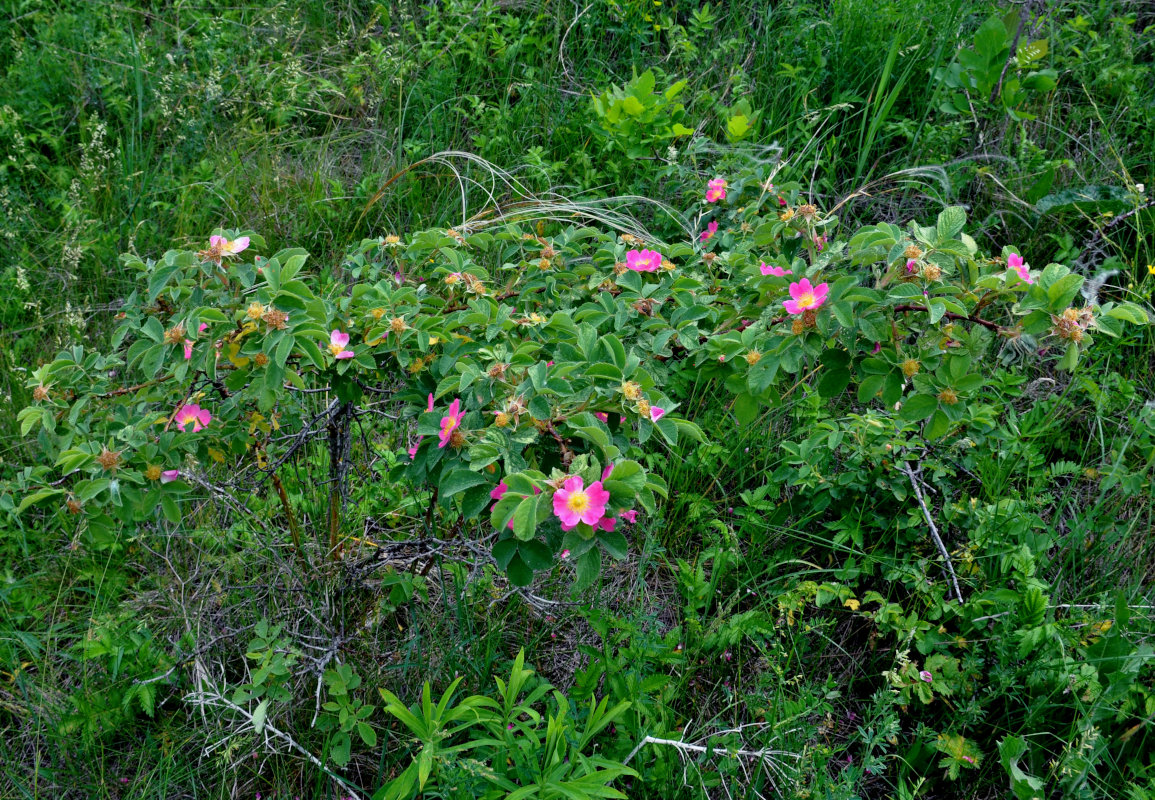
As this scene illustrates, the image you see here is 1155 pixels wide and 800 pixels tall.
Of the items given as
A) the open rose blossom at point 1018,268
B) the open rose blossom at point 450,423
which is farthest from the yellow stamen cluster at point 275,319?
the open rose blossom at point 1018,268

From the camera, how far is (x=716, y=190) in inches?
95.0

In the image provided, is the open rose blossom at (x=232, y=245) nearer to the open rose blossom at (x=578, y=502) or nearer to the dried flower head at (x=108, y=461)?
the dried flower head at (x=108, y=461)

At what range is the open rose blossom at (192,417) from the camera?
66.6 inches

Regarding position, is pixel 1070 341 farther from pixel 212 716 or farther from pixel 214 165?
pixel 214 165

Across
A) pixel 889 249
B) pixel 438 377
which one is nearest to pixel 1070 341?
pixel 889 249

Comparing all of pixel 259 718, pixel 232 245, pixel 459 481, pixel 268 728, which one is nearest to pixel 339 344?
pixel 232 245

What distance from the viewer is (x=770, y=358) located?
57.6 inches

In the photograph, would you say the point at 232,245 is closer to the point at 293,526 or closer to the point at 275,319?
the point at 275,319

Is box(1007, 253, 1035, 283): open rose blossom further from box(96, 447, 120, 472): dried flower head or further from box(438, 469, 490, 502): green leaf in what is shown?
box(96, 447, 120, 472): dried flower head

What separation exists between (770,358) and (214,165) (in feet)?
8.15

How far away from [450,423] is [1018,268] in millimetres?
1017

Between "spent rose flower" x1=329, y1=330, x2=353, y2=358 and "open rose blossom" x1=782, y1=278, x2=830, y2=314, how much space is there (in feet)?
2.62

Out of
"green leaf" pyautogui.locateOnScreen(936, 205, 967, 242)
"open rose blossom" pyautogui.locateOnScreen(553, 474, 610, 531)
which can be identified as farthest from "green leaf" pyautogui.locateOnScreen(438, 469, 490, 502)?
"green leaf" pyautogui.locateOnScreen(936, 205, 967, 242)

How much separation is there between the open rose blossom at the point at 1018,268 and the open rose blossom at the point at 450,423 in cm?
97
